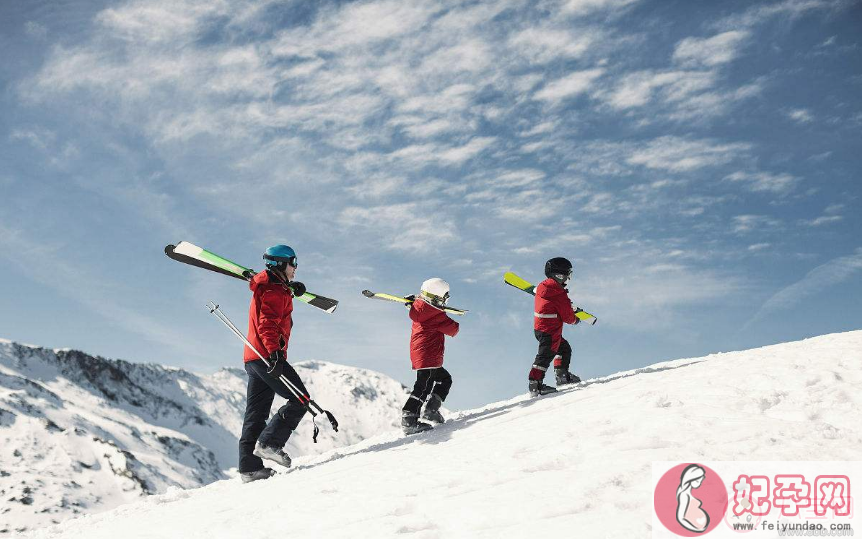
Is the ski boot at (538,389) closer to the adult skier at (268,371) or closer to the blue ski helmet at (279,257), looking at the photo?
the adult skier at (268,371)


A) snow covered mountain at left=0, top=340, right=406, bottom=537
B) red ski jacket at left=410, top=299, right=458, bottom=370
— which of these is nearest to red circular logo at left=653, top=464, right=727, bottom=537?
red ski jacket at left=410, top=299, right=458, bottom=370

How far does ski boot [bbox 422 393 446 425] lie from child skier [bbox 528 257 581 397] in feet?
6.17

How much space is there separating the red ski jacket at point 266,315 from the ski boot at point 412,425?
2337 mm

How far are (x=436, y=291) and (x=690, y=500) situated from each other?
5575 mm

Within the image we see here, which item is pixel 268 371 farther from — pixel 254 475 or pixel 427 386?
pixel 427 386

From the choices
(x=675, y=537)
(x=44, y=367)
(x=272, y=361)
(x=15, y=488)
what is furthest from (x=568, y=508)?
(x=44, y=367)

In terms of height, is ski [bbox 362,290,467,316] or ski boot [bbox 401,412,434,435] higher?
ski [bbox 362,290,467,316]

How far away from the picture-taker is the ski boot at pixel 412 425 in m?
9.66

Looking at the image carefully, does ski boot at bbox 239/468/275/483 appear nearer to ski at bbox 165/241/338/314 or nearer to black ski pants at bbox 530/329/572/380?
ski at bbox 165/241/338/314

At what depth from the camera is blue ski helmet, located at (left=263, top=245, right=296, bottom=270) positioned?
862 centimetres

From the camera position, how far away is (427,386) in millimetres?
9945

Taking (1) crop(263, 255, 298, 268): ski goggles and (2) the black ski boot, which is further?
(2) the black ski boot

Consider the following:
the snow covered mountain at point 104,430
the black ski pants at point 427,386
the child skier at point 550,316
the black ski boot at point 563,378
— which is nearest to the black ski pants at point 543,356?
the child skier at point 550,316

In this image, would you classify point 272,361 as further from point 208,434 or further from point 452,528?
point 208,434
